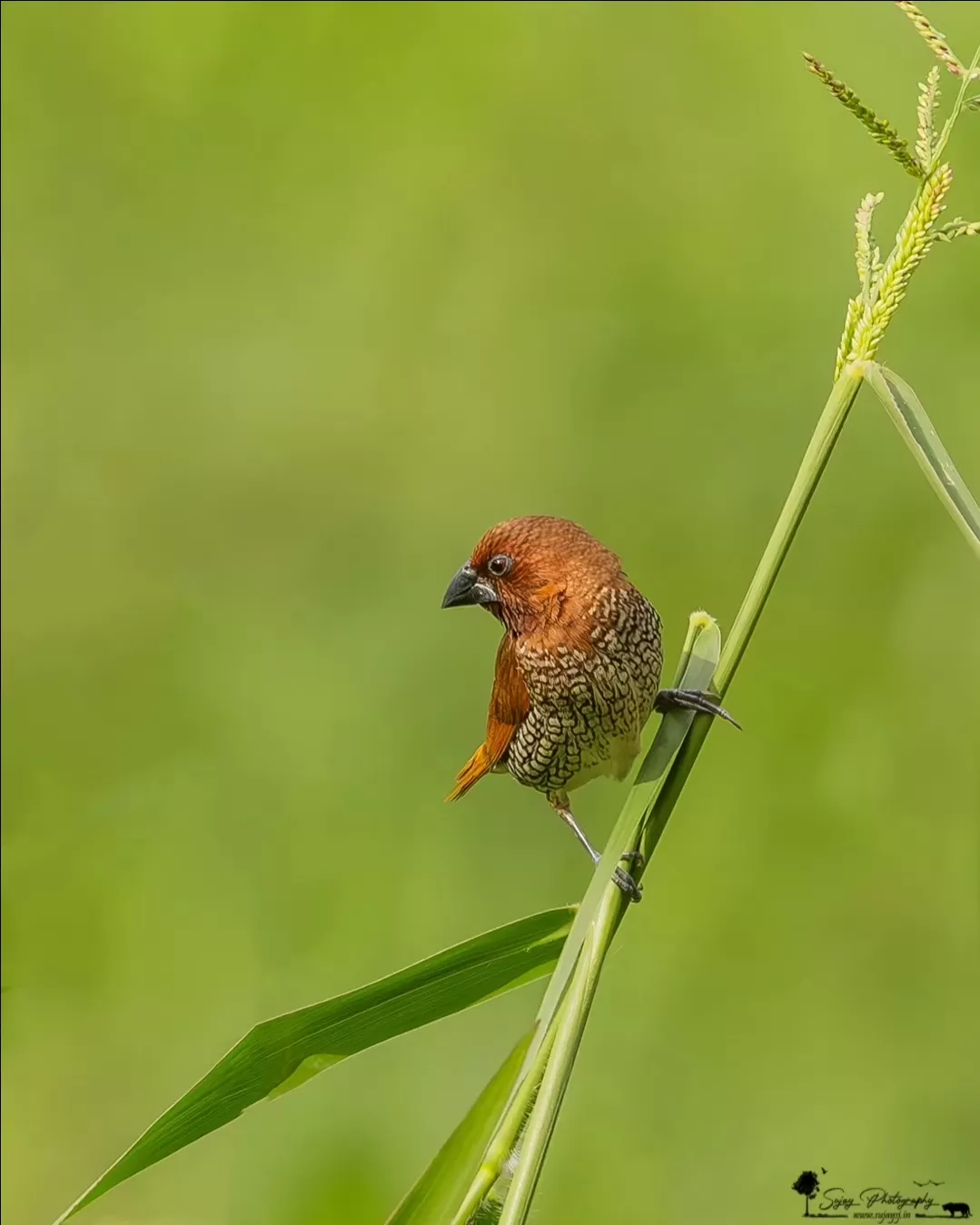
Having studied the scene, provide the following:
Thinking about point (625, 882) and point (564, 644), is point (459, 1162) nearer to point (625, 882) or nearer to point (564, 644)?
point (625, 882)

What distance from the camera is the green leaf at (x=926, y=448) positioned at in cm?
136

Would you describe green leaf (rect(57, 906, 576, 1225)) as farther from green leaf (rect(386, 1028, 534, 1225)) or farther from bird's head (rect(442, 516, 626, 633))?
bird's head (rect(442, 516, 626, 633))

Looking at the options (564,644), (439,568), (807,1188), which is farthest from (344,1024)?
(439,568)

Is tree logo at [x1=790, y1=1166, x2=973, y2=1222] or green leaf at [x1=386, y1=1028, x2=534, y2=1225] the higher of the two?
green leaf at [x1=386, y1=1028, x2=534, y2=1225]

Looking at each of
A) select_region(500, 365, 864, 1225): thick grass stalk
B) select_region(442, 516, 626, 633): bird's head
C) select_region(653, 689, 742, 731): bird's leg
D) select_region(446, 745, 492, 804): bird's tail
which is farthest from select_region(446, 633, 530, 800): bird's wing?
select_region(500, 365, 864, 1225): thick grass stalk

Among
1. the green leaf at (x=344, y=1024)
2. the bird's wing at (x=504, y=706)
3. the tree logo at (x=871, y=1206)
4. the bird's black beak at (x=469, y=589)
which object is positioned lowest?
the tree logo at (x=871, y=1206)

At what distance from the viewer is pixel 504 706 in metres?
2.65

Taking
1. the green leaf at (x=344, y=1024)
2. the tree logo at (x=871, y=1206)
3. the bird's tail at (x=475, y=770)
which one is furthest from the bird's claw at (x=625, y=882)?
the bird's tail at (x=475, y=770)

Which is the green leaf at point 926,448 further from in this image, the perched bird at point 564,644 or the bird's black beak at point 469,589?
the bird's black beak at point 469,589

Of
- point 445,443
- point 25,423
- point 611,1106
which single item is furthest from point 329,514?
point 611,1106

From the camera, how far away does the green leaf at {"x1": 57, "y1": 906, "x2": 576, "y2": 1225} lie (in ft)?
4.27

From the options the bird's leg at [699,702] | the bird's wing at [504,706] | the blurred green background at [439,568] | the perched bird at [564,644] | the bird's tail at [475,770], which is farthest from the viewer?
the blurred green background at [439,568]

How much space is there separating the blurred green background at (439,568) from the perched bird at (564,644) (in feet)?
3.12

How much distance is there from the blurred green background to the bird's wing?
0.98m
